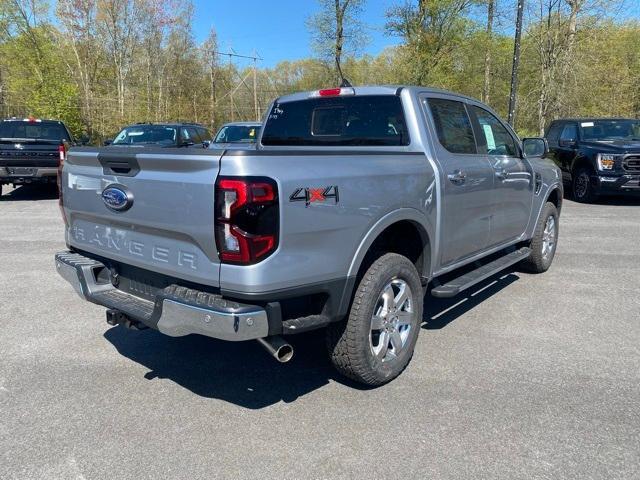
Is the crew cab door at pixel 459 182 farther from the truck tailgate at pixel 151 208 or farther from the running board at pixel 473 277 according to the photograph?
Answer: the truck tailgate at pixel 151 208

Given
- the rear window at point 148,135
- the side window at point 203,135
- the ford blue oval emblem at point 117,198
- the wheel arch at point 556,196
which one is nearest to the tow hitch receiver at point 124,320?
the ford blue oval emblem at point 117,198

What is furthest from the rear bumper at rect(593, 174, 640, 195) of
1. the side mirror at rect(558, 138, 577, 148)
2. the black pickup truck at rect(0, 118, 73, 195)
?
the black pickup truck at rect(0, 118, 73, 195)

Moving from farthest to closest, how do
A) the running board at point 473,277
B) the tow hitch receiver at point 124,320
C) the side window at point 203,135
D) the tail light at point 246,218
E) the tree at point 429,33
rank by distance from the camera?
the tree at point 429,33 < the side window at point 203,135 < the running board at point 473,277 < the tow hitch receiver at point 124,320 < the tail light at point 246,218

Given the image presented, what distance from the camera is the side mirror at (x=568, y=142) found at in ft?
40.5

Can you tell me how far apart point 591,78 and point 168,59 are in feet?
70.6

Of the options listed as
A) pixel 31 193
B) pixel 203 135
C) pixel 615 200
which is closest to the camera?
pixel 615 200

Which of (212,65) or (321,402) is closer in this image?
(321,402)

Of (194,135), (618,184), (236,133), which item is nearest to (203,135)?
(194,135)

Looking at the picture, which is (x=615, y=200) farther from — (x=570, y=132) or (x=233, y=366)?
(x=233, y=366)

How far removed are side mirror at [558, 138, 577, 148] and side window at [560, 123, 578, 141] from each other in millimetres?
62

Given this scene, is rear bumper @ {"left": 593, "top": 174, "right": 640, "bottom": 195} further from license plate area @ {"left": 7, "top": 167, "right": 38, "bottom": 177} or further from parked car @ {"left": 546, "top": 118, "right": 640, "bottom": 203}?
license plate area @ {"left": 7, "top": 167, "right": 38, "bottom": 177}

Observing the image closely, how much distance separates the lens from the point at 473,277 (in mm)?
4320

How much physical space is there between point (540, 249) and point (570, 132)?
26.5 ft

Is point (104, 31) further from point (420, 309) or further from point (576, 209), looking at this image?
point (420, 309)
